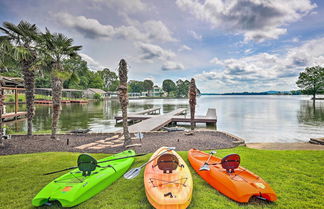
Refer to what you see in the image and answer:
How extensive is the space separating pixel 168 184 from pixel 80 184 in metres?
2.33

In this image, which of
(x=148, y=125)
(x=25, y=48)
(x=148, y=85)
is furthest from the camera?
(x=148, y=85)

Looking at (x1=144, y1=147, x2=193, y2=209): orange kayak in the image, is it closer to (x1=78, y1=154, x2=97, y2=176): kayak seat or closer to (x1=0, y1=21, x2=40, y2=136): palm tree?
(x1=78, y1=154, x2=97, y2=176): kayak seat

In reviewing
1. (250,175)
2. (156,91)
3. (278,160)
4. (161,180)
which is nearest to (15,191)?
(161,180)

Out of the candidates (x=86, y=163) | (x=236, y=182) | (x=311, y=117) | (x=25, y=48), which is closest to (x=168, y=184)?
(x=236, y=182)

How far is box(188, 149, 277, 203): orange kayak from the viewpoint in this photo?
3.97 metres

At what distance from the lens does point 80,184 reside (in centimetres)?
428

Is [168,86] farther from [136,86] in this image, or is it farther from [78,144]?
[78,144]

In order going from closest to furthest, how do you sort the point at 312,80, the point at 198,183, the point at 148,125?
the point at 198,183 < the point at 148,125 < the point at 312,80

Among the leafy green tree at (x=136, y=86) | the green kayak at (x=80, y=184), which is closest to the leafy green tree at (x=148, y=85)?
the leafy green tree at (x=136, y=86)

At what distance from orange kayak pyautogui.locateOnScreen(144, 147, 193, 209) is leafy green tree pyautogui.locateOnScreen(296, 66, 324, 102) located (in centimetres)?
7894

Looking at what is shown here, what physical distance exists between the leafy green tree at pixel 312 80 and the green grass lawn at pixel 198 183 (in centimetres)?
7338

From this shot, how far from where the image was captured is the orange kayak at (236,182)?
397cm

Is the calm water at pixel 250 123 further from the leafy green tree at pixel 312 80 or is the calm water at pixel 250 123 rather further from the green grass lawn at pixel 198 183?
the leafy green tree at pixel 312 80

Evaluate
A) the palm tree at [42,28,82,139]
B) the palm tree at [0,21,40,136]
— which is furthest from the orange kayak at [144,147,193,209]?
the palm tree at [0,21,40,136]
